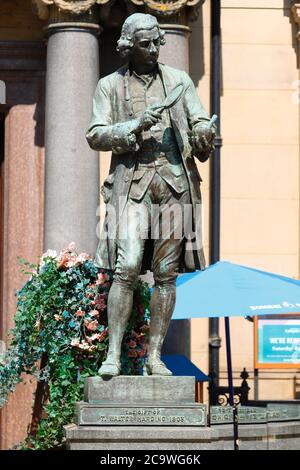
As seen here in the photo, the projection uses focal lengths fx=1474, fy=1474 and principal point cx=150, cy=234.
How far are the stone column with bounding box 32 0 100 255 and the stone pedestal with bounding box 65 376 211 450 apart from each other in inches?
→ 191

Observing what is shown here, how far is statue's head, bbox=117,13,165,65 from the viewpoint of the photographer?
10023mm

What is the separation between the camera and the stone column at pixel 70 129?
Result: 14570 millimetres

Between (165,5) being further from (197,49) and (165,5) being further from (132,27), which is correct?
(132,27)

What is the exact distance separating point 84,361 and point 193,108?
269cm

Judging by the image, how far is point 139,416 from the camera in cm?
953

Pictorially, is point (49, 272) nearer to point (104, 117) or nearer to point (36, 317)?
point (36, 317)

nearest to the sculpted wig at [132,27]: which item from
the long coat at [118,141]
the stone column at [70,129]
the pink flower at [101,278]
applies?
the long coat at [118,141]

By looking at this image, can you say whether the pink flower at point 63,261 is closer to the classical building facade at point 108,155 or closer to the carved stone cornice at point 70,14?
the classical building facade at point 108,155

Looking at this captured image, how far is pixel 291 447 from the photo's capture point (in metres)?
10.5

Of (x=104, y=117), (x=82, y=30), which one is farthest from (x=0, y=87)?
(x=104, y=117)

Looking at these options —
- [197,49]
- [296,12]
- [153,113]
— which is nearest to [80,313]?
[153,113]

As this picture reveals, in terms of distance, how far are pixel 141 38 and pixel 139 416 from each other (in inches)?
101

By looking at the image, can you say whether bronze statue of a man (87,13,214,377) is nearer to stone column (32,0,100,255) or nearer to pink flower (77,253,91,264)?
pink flower (77,253,91,264)
